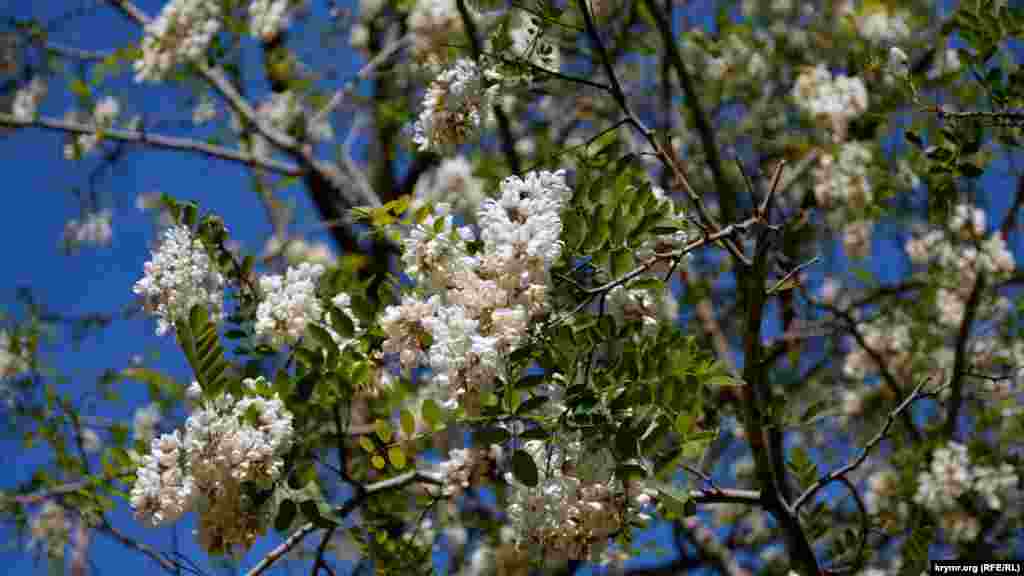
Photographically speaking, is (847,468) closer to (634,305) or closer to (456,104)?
(634,305)

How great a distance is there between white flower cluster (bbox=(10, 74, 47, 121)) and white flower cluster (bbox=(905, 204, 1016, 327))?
445 cm

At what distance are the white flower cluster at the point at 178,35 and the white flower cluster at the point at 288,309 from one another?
8.09ft

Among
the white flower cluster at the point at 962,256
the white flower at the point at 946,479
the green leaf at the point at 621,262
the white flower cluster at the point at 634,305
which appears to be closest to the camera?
the green leaf at the point at 621,262

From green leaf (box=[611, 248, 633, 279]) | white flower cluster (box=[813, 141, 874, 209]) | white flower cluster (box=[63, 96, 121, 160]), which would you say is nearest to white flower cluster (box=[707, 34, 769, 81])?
white flower cluster (box=[813, 141, 874, 209])

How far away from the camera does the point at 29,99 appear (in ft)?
17.7

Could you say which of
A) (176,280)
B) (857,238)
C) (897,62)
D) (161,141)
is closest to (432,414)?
(176,280)

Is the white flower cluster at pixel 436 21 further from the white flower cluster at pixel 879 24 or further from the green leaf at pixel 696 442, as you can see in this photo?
the green leaf at pixel 696 442

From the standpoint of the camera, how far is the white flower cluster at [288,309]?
1.94 metres

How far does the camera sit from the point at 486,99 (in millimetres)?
2082

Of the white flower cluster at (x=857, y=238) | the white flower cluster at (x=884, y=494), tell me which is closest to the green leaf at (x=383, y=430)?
the white flower cluster at (x=884, y=494)

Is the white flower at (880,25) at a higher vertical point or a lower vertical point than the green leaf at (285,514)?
higher

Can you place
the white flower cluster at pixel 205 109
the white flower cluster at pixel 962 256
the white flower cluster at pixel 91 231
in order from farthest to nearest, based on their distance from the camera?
the white flower cluster at pixel 91 231 < the white flower cluster at pixel 205 109 < the white flower cluster at pixel 962 256

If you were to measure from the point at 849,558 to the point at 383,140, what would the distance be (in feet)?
15.3

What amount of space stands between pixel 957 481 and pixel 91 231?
16.0 ft
